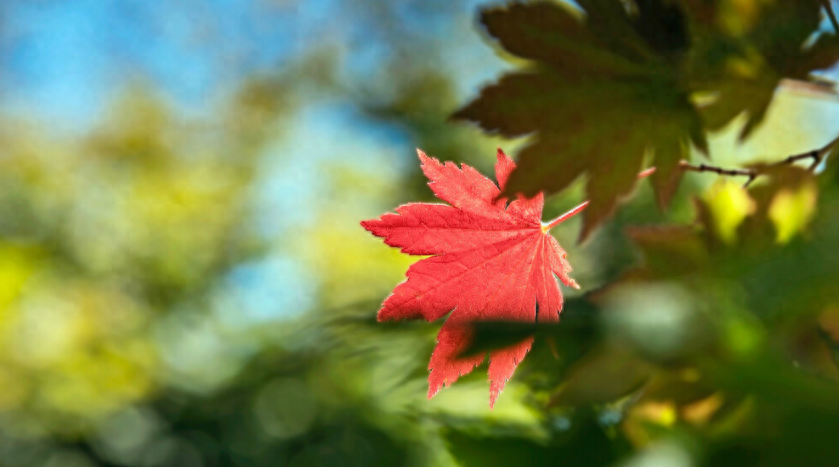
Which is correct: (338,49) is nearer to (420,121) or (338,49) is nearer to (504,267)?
(420,121)

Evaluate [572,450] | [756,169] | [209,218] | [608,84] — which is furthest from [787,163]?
[209,218]

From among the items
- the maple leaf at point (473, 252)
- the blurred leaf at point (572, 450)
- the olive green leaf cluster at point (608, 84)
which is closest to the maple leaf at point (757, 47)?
the olive green leaf cluster at point (608, 84)

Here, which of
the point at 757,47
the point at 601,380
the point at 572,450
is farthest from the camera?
the point at 757,47

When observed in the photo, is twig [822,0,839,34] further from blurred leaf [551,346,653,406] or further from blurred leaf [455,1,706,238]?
blurred leaf [551,346,653,406]

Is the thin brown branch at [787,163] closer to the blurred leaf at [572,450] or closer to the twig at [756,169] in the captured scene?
the twig at [756,169]

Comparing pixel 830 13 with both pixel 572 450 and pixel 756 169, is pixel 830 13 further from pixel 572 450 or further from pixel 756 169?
pixel 572 450

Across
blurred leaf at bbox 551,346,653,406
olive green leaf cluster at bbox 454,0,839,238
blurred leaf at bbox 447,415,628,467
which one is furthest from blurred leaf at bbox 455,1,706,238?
blurred leaf at bbox 447,415,628,467
